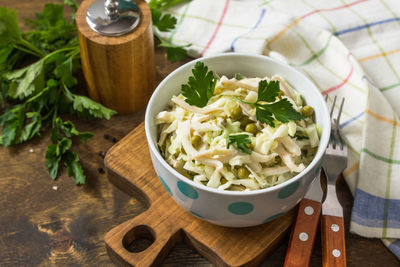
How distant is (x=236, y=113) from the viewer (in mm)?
1817

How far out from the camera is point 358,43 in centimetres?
255

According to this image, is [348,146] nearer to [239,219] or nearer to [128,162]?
[239,219]

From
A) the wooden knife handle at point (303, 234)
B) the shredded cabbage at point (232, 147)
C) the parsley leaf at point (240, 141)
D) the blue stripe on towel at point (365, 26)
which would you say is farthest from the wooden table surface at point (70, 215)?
the blue stripe on towel at point (365, 26)

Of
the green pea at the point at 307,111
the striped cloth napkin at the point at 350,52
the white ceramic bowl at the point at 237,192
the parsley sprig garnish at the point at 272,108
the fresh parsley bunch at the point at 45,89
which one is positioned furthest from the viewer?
the fresh parsley bunch at the point at 45,89

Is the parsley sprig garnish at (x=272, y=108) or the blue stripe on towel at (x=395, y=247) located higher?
A: the parsley sprig garnish at (x=272, y=108)

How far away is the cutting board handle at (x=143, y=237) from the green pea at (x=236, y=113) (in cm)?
48

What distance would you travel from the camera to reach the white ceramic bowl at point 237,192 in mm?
1648

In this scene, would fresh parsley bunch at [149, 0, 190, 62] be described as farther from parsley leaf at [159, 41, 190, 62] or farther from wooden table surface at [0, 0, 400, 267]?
wooden table surface at [0, 0, 400, 267]

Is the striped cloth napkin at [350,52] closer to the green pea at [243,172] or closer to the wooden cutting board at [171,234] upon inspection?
the wooden cutting board at [171,234]

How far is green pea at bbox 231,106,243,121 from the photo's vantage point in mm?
1817

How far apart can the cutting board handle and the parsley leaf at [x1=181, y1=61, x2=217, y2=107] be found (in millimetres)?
473

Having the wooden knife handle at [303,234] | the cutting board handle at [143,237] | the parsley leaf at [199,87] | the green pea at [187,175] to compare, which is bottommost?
the cutting board handle at [143,237]

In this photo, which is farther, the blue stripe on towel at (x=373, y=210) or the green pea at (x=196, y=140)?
the blue stripe on towel at (x=373, y=210)

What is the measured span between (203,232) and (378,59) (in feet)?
4.18
